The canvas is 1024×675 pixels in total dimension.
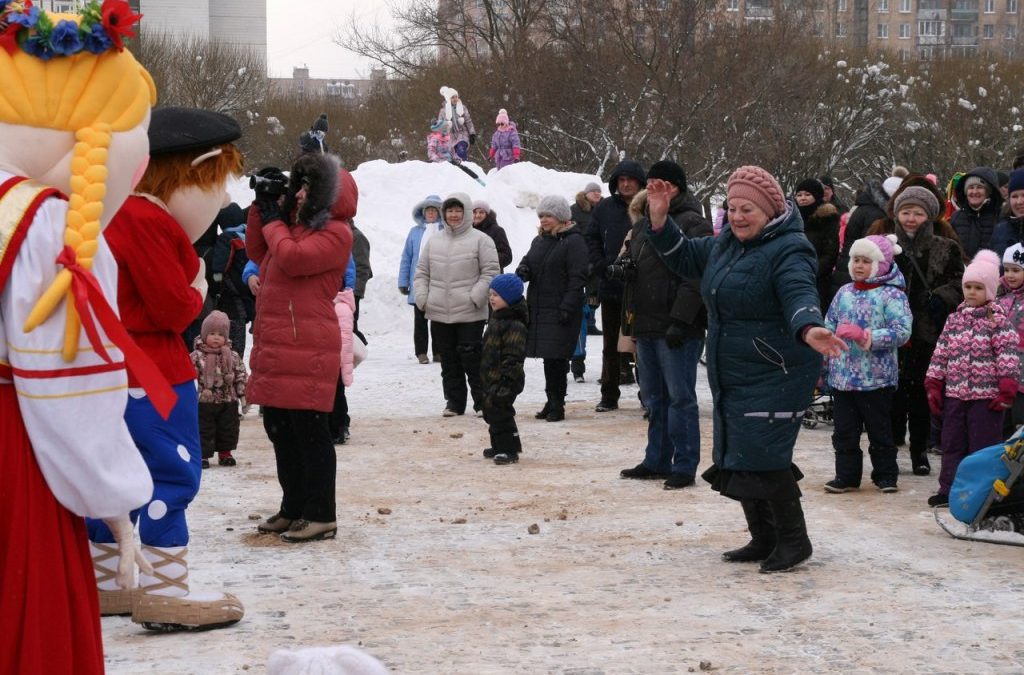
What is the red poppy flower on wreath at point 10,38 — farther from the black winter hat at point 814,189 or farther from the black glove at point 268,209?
the black winter hat at point 814,189

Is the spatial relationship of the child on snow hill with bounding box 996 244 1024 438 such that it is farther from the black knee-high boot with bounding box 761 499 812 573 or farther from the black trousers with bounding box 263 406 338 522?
the black trousers with bounding box 263 406 338 522

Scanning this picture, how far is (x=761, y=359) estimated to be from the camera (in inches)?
243

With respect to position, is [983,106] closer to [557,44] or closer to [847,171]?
[847,171]

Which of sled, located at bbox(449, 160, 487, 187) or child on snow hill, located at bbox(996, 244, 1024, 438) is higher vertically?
sled, located at bbox(449, 160, 487, 187)

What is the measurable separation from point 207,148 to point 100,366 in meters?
2.16

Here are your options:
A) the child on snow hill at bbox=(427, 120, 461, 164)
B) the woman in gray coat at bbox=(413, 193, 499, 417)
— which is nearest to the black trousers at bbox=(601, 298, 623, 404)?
the woman in gray coat at bbox=(413, 193, 499, 417)

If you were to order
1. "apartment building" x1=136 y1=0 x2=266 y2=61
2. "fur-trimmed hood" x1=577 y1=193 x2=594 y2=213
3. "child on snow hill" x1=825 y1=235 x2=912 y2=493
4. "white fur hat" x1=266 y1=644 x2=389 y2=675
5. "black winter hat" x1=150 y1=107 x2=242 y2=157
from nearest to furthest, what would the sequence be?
"white fur hat" x1=266 y1=644 x2=389 y2=675 < "black winter hat" x1=150 y1=107 x2=242 y2=157 < "child on snow hill" x1=825 y1=235 x2=912 y2=493 < "fur-trimmed hood" x1=577 y1=193 x2=594 y2=213 < "apartment building" x1=136 y1=0 x2=266 y2=61

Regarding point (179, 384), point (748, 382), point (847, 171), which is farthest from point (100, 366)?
point (847, 171)

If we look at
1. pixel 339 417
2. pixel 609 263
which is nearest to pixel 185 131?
pixel 339 417

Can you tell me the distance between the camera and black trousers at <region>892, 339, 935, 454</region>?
8867 mm

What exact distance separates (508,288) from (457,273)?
77.1 inches

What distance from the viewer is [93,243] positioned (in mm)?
3162

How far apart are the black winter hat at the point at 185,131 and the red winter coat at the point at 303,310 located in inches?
53.7

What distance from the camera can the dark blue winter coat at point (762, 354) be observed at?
20.1 ft
